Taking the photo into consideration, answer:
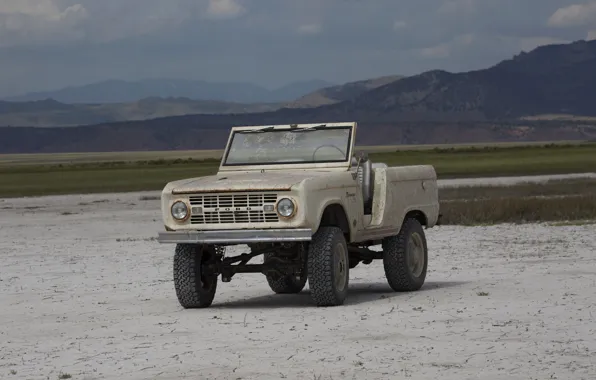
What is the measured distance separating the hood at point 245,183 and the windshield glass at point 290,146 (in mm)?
660

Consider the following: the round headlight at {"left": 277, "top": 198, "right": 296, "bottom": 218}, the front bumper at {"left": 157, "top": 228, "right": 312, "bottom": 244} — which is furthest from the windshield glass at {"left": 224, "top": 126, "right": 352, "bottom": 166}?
the front bumper at {"left": 157, "top": 228, "right": 312, "bottom": 244}

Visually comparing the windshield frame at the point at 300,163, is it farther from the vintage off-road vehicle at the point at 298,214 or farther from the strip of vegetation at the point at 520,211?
the strip of vegetation at the point at 520,211

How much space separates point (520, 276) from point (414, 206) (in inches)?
93.1

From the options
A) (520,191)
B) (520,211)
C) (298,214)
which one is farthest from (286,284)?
(520,191)

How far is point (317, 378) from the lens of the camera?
1106 cm

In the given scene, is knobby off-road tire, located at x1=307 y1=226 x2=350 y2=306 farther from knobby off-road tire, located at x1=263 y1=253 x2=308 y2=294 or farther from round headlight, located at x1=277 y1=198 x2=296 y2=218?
knobby off-road tire, located at x1=263 y1=253 x2=308 y2=294

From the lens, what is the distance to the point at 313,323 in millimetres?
14719

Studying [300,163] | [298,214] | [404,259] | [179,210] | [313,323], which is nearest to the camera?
[313,323]

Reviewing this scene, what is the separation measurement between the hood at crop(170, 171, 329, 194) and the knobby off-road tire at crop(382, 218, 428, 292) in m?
1.84

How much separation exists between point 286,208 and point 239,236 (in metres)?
0.65

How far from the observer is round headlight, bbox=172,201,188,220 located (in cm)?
1619

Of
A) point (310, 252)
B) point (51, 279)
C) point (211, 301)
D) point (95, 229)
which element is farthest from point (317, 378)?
point (95, 229)

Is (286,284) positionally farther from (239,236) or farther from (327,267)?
(239,236)

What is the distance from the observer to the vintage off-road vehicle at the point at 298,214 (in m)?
15.8
